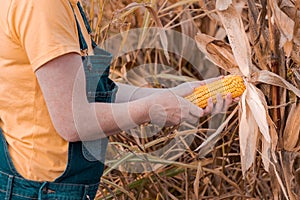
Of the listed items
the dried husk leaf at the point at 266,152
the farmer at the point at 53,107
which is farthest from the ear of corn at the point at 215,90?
the dried husk leaf at the point at 266,152

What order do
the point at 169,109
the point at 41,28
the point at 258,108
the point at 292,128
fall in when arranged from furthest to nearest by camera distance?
1. the point at 292,128
2. the point at 258,108
3. the point at 169,109
4. the point at 41,28

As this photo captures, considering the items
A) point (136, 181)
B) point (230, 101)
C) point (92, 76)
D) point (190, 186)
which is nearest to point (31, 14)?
point (92, 76)

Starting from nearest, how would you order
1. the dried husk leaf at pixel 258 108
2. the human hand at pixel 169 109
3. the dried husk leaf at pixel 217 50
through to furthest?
the human hand at pixel 169 109, the dried husk leaf at pixel 258 108, the dried husk leaf at pixel 217 50

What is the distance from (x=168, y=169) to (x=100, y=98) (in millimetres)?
651

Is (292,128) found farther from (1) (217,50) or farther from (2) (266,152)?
(1) (217,50)

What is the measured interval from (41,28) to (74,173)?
27 cm

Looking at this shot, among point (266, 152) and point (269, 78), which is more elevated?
point (269, 78)

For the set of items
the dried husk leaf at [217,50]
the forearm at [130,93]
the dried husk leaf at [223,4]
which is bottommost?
the forearm at [130,93]

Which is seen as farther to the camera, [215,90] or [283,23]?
[283,23]

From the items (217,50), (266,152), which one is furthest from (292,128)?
(217,50)

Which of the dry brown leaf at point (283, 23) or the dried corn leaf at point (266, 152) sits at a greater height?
the dry brown leaf at point (283, 23)

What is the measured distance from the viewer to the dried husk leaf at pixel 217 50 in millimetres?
1428

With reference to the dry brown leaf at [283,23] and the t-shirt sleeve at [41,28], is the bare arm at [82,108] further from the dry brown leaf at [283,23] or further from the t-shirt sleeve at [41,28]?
the dry brown leaf at [283,23]

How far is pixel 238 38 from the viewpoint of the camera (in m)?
1.38
